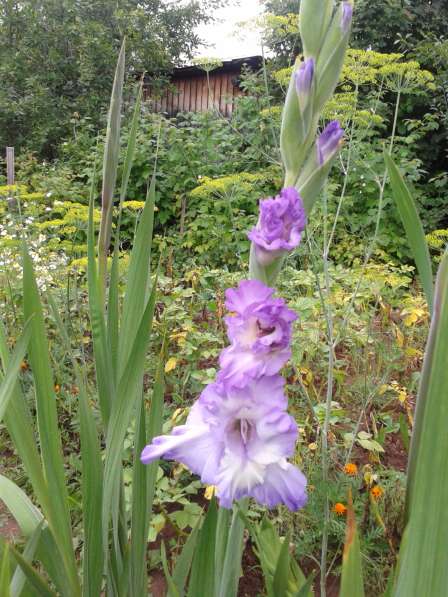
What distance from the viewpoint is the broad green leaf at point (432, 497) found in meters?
0.35

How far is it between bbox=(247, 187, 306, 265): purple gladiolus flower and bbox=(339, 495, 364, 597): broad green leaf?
26 centimetres

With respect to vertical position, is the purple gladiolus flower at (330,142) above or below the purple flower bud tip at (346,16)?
below

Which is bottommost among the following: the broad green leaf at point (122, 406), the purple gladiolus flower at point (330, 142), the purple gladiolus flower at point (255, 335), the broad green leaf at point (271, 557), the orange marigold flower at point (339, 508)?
the orange marigold flower at point (339, 508)

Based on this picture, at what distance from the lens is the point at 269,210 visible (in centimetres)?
45

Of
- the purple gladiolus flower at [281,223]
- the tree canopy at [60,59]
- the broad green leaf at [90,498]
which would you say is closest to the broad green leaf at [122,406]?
the broad green leaf at [90,498]

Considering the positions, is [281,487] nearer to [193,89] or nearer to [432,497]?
[432,497]

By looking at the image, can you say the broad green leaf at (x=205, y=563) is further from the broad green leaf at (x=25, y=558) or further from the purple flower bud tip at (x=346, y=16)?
the purple flower bud tip at (x=346, y=16)

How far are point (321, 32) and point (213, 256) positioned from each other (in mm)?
3436

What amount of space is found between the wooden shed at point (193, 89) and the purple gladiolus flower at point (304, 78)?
732cm

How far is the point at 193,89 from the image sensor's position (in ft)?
26.6

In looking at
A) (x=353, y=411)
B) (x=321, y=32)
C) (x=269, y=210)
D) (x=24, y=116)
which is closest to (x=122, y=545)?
(x=269, y=210)

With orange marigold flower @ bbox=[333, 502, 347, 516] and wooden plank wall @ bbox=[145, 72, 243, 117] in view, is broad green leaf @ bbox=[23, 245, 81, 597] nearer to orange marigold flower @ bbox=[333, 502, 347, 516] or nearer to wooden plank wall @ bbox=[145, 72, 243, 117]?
orange marigold flower @ bbox=[333, 502, 347, 516]

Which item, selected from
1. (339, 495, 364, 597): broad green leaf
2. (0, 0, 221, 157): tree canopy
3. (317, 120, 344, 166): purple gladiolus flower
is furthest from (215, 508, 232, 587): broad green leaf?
(0, 0, 221, 157): tree canopy

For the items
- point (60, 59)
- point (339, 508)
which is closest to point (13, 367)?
point (339, 508)
